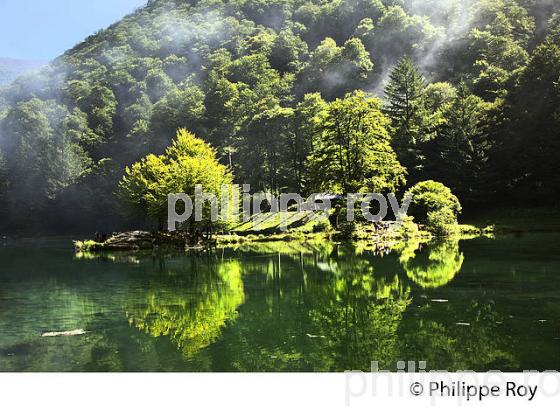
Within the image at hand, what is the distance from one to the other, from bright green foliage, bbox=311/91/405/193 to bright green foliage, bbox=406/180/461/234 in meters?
2.29

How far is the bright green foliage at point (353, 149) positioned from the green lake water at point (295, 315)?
21694mm

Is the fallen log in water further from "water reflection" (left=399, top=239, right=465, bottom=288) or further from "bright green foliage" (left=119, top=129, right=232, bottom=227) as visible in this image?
"bright green foliage" (left=119, top=129, right=232, bottom=227)

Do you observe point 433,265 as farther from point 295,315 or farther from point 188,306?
point 188,306

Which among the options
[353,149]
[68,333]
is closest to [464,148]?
[353,149]

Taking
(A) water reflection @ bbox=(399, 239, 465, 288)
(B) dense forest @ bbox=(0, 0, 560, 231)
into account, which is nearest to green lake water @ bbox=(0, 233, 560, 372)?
(A) water reflection @ bbox=(399, 239, 465, 288)

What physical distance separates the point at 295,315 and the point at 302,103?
67.4 m

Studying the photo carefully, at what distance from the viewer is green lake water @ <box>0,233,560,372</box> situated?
10.2m

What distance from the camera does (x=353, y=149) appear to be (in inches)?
1887

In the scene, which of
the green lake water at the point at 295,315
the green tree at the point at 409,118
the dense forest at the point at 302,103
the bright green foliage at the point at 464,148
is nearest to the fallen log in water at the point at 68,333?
the green lake water at the point at 295,315

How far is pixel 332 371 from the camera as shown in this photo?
30.7 feet

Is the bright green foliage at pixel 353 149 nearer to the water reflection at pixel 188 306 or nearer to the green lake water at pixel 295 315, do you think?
the green lake water at pixel 295 315

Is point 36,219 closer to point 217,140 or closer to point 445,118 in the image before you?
point 217,140

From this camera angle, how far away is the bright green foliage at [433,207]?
43.1 m

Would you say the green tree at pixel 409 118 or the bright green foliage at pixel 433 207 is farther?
the green tree at pixel 409 118
